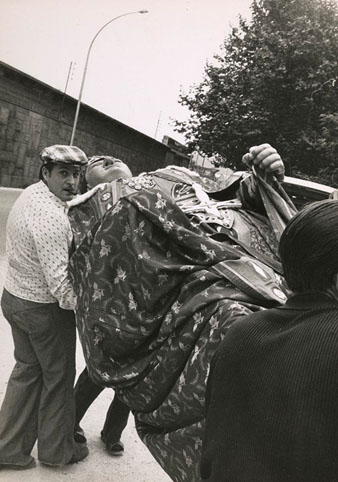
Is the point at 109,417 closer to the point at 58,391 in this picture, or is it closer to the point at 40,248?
the point at 58,391

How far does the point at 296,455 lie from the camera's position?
933 millimetres

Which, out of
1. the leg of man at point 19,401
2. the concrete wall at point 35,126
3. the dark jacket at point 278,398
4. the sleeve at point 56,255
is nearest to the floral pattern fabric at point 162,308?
the dark jacket at point 278,398

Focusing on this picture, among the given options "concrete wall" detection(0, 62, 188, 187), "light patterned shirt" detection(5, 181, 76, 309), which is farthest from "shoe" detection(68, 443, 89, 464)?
"concrete wall" detection(0, 62, 188, 187)

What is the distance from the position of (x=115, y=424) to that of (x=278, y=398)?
6.63ft

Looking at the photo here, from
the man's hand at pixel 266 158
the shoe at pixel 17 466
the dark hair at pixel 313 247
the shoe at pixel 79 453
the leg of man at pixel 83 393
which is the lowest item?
the shoe at pixel 17 466

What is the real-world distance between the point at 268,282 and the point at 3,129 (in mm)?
16003

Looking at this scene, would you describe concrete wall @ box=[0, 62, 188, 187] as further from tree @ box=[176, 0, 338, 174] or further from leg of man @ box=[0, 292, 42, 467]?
leg of man @ box=[0, 292, 42, 467]

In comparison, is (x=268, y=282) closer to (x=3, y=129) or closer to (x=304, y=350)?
(x=304, y=350)

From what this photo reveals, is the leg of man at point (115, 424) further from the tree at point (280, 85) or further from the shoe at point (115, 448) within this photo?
the tree at point (280, 85)

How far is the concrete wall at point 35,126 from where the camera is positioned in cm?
1613

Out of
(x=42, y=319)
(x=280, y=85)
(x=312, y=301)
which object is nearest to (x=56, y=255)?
(x=42, y=319)

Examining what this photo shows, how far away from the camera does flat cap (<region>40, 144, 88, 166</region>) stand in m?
2.39

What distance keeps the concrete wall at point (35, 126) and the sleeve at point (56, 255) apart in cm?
1349

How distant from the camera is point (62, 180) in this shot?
2420 mm
